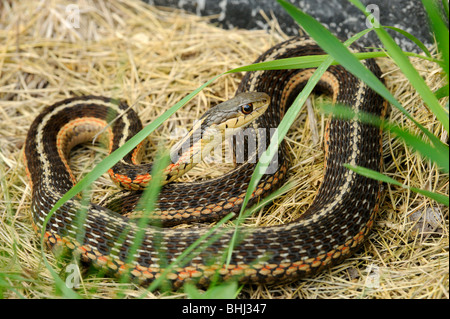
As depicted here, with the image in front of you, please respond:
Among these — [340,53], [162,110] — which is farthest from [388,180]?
[162,110]

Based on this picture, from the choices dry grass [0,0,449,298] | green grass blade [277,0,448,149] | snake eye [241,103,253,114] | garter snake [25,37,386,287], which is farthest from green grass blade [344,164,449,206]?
snake eye [241,103,253,114]

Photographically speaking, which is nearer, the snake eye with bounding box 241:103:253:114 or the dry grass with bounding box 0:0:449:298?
the dry grass with bounding box 0:0:449:298

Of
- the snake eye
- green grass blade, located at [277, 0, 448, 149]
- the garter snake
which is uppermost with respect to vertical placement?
green grass blade, located at [277, 0, 448, 149]

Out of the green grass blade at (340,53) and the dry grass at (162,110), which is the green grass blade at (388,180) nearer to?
the green grass blade at (340,53)

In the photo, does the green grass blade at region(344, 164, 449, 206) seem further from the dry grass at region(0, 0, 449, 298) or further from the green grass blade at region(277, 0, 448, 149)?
the dry grass at region(0, 0, 449, 298)

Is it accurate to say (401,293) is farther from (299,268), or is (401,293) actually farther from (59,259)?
(59,259)

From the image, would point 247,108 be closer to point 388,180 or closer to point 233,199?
point 233,199
